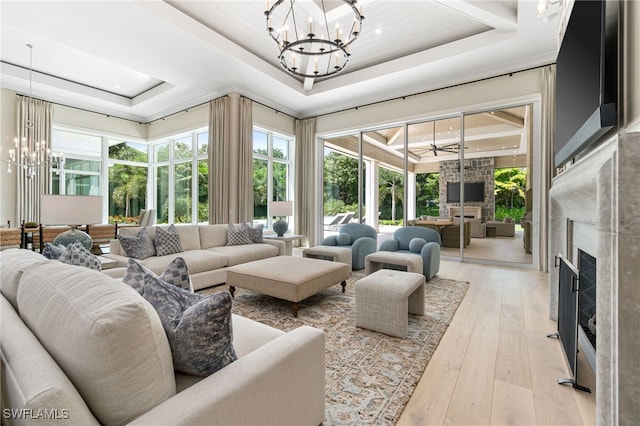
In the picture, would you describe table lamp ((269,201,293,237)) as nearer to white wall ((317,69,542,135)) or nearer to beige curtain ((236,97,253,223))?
beige curtain ((236,97,253,223))

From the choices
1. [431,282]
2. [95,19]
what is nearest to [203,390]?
[431,282]

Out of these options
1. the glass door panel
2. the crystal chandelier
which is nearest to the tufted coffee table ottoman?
the glass door panel

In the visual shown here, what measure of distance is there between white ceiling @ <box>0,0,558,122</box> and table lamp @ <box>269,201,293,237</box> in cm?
237

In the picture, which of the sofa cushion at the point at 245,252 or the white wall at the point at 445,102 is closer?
the sofa cushion at the point at 245,252

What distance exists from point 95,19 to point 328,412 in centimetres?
515

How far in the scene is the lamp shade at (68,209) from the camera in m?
2.40

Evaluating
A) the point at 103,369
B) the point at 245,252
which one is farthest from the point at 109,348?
Answer: the point at 245,252

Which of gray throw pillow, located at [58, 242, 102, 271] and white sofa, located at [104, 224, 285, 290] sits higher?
gray throw pillow, located at [58, 242, 102, 271]

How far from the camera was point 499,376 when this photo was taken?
1.80 m

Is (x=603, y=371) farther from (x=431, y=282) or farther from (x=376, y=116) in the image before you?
(x=376, y=116)

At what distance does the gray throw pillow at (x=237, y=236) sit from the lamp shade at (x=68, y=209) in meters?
2.10

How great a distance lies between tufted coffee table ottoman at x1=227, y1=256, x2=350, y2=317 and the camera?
2703mm

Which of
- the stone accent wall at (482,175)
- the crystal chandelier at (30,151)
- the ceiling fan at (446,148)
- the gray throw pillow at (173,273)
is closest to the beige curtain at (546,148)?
the stone accent wall at (482,175)

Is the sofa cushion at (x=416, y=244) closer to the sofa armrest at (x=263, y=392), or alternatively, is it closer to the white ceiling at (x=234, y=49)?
the white ceiling at (x=234, y=49)
